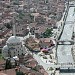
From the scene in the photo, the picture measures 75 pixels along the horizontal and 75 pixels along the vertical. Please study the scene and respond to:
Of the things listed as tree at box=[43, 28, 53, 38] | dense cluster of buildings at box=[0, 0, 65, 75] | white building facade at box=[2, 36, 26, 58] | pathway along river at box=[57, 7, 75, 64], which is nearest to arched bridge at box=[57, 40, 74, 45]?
dense cluster of buildings at box=[0, 0, 65, 75]

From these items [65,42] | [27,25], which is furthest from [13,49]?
[27,25]

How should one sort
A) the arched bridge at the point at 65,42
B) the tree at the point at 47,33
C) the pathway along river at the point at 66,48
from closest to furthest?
the pathway along river at the point at 66,48 < the arched bridge at the point at 65,42 < the tree at the point at 47,33

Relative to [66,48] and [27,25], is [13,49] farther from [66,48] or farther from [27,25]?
[27,25]

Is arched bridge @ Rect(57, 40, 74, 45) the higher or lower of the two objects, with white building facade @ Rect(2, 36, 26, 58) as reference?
lower

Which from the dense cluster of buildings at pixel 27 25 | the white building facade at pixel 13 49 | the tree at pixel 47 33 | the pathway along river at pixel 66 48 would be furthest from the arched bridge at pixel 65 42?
the white building facade at pixel 13 49

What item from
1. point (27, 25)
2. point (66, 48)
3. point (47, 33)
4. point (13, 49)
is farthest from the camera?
point (27, 25)

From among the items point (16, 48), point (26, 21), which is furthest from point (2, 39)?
point (26, 21)

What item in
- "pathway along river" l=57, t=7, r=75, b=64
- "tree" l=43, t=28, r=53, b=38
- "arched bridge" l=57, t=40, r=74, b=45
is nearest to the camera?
"pathway along river" l=57, t=7, r=75, b=64

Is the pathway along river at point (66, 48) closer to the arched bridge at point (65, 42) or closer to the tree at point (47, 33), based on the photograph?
the arched bridge at point (65, 42)

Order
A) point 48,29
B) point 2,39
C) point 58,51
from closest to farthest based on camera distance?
1. point 58,51
2. point 2,39
3. point 48,29

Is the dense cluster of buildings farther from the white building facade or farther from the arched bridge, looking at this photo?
the arched bridge

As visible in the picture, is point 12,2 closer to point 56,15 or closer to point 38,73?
point 56,15
